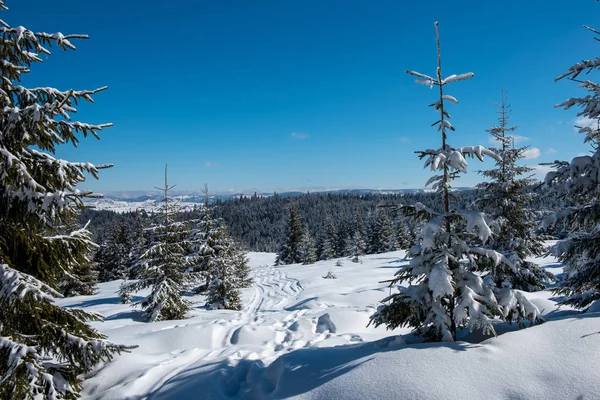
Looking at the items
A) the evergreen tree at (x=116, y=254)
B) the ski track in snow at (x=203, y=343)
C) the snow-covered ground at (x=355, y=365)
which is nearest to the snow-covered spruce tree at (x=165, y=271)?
the ski track in snow at (x=203, y=343)

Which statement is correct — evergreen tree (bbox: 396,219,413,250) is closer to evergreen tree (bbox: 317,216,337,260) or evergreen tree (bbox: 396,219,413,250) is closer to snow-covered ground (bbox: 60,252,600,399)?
evergreen tree (bbox: 317,216,337,260)

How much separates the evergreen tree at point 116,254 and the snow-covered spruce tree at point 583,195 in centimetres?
4717

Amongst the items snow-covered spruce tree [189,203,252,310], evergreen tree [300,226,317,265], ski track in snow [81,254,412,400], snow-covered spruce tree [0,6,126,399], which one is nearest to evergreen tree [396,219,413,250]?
evergreen tree [300,226,317,265]

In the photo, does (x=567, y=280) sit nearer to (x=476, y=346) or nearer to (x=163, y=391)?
(x=476, y=346)

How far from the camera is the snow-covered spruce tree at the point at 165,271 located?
1444 centimetres

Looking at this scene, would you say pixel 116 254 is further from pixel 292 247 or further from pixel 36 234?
pixel 36 234

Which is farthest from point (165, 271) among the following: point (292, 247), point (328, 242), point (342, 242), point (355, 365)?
point (342, 242)

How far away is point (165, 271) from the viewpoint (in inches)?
596

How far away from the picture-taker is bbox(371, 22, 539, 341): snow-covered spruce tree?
470 cm

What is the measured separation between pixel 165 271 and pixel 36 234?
441 inches

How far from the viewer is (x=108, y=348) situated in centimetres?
496

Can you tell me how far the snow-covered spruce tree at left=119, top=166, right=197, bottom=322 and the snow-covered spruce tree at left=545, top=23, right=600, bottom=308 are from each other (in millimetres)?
14564

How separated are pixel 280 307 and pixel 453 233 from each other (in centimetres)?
1608

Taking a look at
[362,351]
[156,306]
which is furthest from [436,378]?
[156,306]
